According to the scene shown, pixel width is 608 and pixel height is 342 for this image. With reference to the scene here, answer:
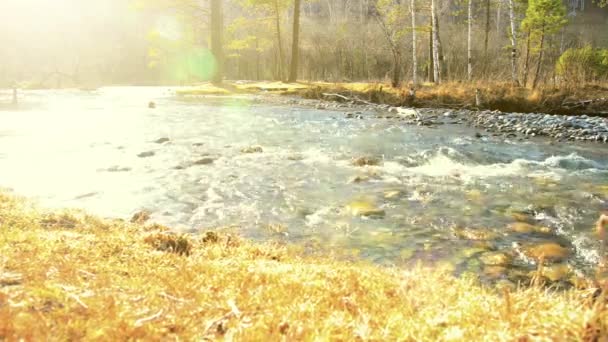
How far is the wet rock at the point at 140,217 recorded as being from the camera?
232 inches

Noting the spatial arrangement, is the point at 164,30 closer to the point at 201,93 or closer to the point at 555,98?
the point at 201,93

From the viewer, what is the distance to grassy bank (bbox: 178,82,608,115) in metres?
17.0

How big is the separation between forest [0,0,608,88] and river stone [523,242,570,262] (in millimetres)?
13747

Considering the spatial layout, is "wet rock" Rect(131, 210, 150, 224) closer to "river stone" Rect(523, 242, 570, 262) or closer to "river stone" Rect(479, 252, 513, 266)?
"river stone" Rect(479, 252, 513, 266)

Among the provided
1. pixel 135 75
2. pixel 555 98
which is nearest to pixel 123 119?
pixel 555 98

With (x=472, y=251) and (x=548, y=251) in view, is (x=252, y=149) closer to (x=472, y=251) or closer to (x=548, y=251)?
(x=472, y=251)

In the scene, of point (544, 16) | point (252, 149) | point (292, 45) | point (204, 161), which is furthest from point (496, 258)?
point (292, 45)

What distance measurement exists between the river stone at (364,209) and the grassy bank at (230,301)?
2.12m

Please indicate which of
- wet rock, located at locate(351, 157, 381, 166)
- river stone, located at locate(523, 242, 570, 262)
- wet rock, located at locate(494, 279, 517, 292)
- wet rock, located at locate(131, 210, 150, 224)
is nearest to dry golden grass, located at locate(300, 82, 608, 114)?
wet rock, located at locate(351, 157, 381, 166)

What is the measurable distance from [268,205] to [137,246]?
2.90 meters

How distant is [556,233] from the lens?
18.6ft

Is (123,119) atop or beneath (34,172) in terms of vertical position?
atop

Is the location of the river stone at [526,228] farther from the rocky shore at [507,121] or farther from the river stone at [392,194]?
the rocky shore at [507,121]

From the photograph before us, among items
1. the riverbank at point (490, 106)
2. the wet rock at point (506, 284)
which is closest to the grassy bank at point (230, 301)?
the wet rock at point (506, 284)
